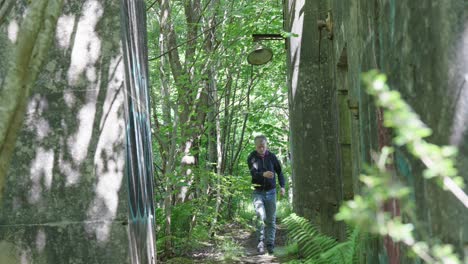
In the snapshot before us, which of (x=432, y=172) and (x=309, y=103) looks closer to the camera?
(x=432, y=172)

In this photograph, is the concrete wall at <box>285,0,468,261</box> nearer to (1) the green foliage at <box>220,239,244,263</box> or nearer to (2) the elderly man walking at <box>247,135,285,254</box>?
(2) the elderly man walking at <box>247,135,285,254</box>

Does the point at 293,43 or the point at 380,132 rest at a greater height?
the point at 293,43

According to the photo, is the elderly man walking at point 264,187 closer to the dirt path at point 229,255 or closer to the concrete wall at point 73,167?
the dirt path at point 229,255

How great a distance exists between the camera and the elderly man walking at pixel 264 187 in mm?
9953

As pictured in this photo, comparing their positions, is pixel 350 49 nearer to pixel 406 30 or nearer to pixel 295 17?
pixel 406 30

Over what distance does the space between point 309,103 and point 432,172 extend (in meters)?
7.99

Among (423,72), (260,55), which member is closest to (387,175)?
(423,72)

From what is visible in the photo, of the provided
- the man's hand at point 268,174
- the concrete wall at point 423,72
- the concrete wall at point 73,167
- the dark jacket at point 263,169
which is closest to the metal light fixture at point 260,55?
the dark jacket at point 263,169

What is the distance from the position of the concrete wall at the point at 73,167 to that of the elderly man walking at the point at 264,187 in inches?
221

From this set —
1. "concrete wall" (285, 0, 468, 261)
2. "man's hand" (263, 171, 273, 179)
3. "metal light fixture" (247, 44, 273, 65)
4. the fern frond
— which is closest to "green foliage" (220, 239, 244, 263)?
"man's hand" (263, 171, 273, 179)

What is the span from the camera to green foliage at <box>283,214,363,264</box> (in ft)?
14.4

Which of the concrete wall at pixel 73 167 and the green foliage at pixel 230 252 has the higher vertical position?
the concrete wall at pixel 73 167

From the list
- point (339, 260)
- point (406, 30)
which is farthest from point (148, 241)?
point (406, 30)

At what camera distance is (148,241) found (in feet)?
18.4
